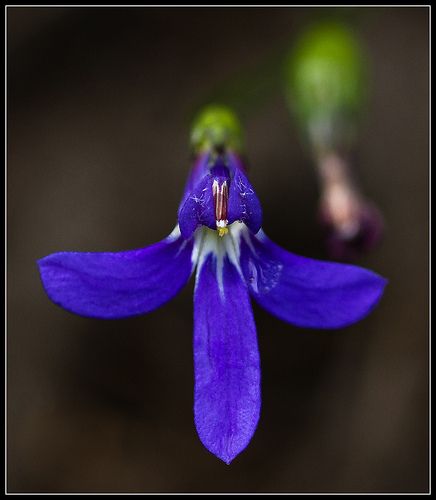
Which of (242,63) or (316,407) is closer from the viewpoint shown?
(316,407)

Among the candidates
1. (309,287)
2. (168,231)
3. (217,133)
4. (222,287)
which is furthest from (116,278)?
(168,231)

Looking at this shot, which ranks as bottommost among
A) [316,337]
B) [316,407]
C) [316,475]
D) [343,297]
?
[316,475]

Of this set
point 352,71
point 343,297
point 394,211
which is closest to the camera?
point 343,297

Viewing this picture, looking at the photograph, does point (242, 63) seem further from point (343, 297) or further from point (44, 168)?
point (343, 297)

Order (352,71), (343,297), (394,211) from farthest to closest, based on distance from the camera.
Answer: (394,211) < (352,71) < (343,297)

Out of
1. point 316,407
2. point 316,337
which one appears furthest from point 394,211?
point 316,407

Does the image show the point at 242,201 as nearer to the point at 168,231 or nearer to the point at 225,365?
the point at 225,365
